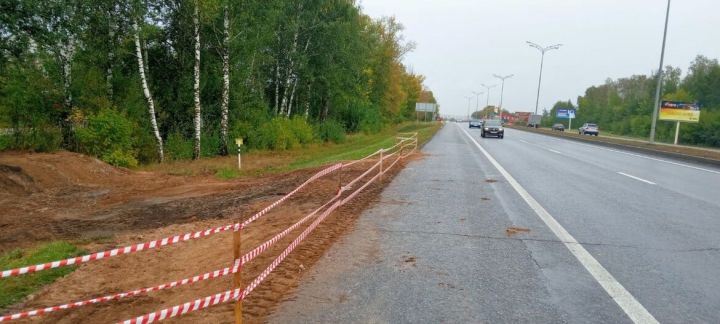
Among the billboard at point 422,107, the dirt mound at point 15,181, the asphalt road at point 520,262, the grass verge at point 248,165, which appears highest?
the billboard at point 422,107

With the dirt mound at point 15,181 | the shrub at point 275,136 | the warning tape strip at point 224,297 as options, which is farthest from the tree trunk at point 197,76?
the warning tape strip at point 224,297

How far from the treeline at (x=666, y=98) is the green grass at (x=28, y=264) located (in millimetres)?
57955

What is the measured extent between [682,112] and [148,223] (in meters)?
52.6

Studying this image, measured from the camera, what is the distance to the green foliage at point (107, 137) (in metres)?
18.3

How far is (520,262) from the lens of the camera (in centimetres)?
578

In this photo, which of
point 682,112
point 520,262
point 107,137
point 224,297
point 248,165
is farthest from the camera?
point 682,112

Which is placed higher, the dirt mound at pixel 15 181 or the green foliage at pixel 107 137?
the green foliage at pixel 107 137

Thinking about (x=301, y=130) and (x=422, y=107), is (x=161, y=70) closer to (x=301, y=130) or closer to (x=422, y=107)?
(x=301, y=130)

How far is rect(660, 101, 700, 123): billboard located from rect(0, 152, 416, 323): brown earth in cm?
4342

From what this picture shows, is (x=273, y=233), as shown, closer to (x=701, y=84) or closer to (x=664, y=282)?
(x=664, y=282)

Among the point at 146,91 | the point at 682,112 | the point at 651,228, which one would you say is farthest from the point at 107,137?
the point at 682,112

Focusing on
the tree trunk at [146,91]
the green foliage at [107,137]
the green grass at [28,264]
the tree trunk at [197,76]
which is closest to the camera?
the green grass at [28,264]

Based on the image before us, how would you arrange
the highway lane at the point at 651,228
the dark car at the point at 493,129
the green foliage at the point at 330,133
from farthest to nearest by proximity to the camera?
the dark car at the point at 493,129 → the green foliage at the point at 330,133 → the highway lane at the point at 651,228

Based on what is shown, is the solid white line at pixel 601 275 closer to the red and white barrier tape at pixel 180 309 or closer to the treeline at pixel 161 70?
the red and white barrier tape at pixel 180 309
